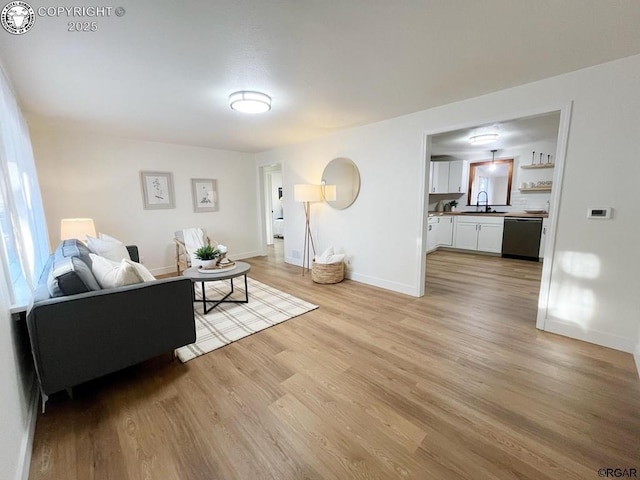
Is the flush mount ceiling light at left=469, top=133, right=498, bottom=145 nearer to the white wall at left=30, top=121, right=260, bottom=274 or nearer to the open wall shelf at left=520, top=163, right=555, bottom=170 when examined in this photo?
the open wall shelf at left=520, top=163, right=555, bottom=170

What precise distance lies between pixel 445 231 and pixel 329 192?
11.6 ft

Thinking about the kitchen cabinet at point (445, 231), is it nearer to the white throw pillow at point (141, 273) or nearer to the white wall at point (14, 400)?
the white throw pillow at point (141, 273)

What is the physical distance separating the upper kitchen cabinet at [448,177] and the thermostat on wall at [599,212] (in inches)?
160

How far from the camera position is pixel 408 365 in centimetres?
205

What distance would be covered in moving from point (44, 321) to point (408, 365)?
2424 millimetres

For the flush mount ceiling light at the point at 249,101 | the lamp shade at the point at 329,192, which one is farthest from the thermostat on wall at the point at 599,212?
the flush mount ceiling light at the point at 249,101

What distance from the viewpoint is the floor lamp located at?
13.6 feet

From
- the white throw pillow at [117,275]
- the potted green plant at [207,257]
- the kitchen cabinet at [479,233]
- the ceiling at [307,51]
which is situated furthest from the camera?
the kitchen cabinet at [479,233]

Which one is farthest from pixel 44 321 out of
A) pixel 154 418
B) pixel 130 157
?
pixel 130 157

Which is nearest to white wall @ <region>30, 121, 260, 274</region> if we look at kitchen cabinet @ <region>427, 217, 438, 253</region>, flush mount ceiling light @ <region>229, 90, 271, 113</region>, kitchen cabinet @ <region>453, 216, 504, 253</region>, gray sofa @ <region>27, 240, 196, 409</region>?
gray sofa @ <region>27, 240, 196, 409</region>

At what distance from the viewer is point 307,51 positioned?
72.2 inches

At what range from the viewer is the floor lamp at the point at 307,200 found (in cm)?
416

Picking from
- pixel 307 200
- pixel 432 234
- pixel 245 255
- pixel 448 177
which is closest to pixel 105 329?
pixel 307 200

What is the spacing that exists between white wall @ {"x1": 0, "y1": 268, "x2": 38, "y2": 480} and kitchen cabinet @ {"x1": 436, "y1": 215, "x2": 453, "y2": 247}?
21.9 feet
